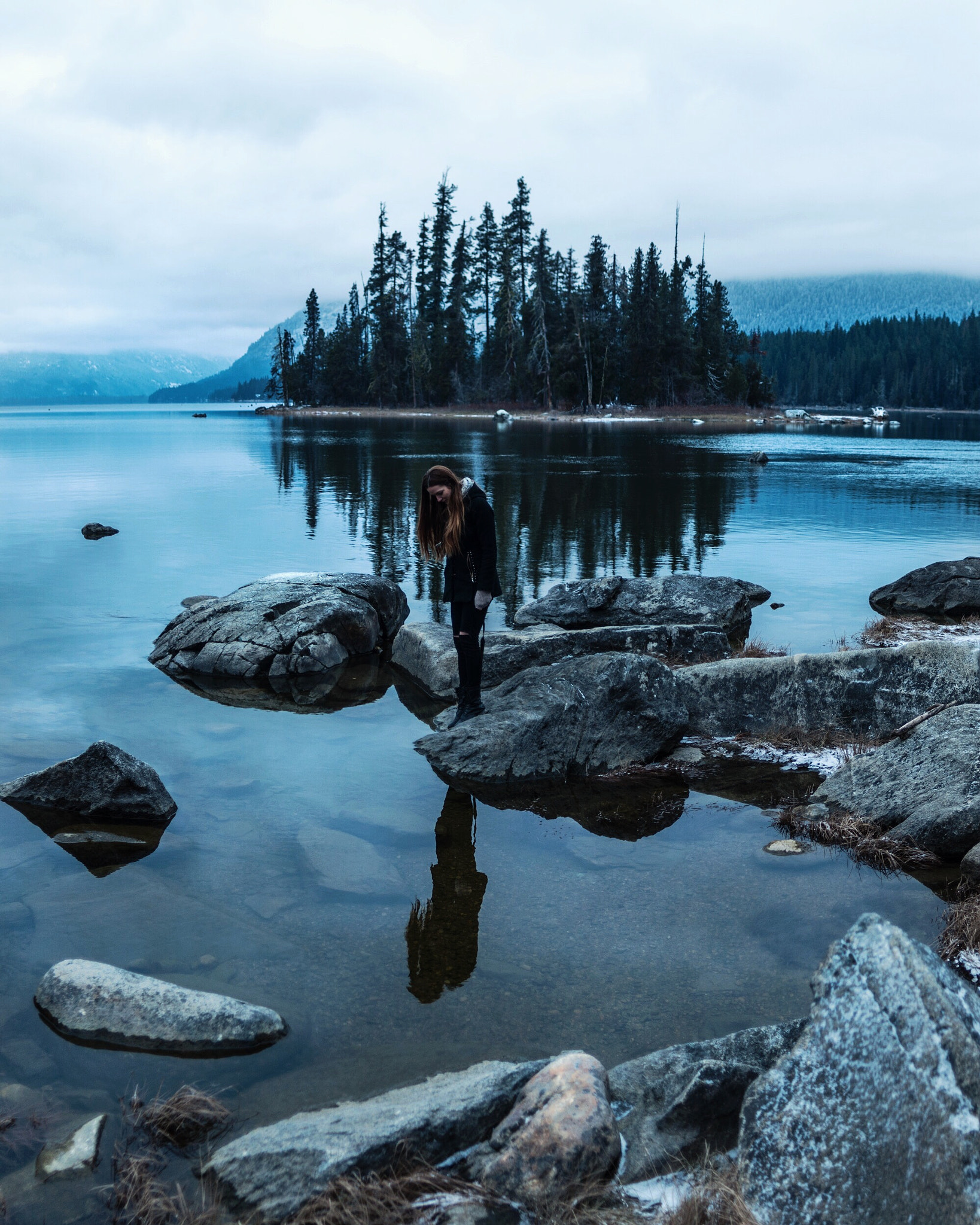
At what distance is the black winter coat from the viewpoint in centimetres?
830

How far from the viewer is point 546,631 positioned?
1132cm

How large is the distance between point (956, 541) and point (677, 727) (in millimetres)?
17730

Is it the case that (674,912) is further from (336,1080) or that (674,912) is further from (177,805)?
(177,805)

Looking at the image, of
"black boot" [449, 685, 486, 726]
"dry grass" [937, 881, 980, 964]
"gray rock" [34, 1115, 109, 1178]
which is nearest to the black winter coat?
"black boot" [449, 685, 486, 726]

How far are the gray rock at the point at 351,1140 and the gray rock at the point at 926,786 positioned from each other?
382 cm

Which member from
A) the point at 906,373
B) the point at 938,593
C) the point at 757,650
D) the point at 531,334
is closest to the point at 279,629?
the point at 757,650

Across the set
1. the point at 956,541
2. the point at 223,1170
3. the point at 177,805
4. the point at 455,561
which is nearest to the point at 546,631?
the point at 455,561

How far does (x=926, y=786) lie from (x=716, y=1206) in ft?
14.2

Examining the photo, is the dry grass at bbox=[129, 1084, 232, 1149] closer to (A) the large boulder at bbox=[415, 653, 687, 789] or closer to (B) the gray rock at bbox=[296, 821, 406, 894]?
(B) the gray rock at bbox=[296, 821, 406, 894]

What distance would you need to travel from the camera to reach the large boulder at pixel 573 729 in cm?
813

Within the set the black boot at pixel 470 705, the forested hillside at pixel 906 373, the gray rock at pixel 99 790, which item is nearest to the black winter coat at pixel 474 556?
the black boot at pixel 470 705

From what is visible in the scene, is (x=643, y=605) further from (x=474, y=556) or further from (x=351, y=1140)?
(x=351, y=1140)

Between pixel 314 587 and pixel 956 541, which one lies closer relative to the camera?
pixel 314 587

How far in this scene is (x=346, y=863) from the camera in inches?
260
